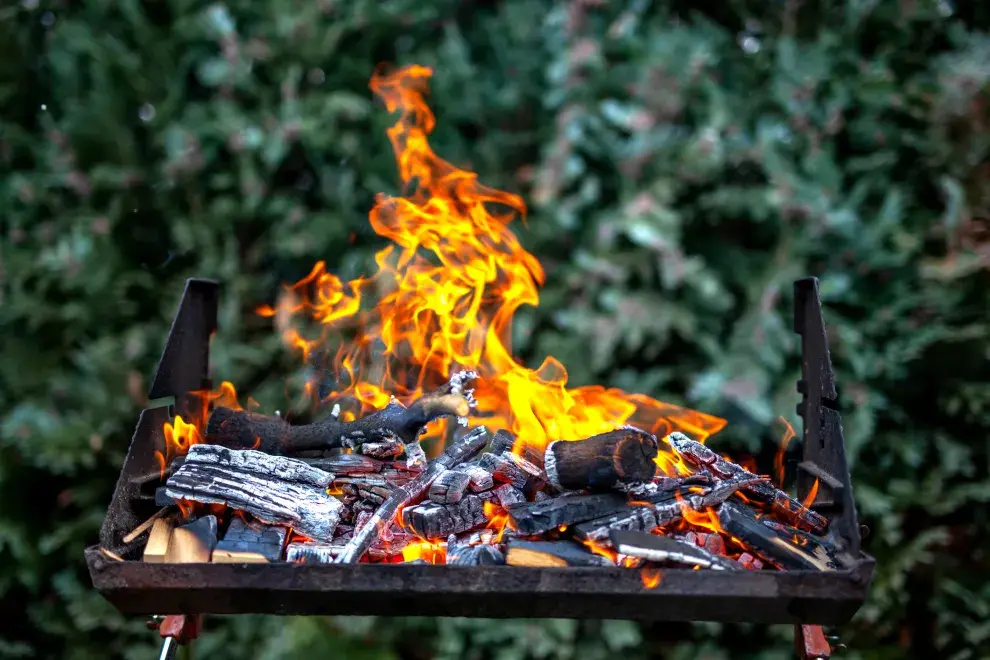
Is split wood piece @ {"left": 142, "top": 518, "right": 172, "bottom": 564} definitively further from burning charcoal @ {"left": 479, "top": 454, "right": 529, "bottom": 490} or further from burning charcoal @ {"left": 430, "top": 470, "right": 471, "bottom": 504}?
burning charcoal @ {"left": 479, "top": 454, "right": 529, "bottom": 490}

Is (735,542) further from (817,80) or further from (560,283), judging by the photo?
(817,80)

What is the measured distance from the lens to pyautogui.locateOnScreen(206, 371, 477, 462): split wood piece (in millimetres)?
1958

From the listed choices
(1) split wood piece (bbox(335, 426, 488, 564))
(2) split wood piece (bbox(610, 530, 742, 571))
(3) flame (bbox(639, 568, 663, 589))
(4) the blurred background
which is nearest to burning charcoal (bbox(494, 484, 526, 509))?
(1) split wood piece (bbox(335, 426, 488, 564))

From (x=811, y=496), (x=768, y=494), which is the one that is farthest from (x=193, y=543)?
(x=811, y=496)

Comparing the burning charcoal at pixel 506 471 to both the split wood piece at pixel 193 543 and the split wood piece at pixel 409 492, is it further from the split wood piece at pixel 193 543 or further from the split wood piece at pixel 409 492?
the split wood piece at pixel 193 543

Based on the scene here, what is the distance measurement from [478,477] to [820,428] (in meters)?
0.76

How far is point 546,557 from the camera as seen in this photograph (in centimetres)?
154

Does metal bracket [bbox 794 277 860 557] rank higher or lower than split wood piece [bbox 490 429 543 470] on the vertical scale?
higher

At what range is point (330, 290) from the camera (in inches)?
113

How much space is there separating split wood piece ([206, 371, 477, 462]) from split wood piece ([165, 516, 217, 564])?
14.1 inches

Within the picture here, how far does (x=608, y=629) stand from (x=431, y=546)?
4.37 ft

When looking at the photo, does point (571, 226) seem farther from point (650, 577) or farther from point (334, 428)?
point (650, 577)

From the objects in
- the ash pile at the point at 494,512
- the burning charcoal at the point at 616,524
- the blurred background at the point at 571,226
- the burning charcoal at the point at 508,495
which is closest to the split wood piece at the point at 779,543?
the ash pile at the point at 494,512

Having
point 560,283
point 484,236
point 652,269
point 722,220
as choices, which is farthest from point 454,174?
point 722,220
